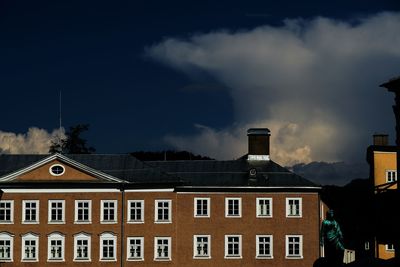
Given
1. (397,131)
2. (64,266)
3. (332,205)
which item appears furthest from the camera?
(332,205)

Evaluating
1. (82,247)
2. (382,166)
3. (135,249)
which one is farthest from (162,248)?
(382,166)

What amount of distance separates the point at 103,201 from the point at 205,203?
27.2ft

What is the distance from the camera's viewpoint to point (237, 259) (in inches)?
2936

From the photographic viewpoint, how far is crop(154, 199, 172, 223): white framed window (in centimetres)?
7488

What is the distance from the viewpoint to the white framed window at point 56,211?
246 ft

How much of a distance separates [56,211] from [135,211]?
640 centimetres

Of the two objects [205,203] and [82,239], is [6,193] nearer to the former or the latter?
[82,239]

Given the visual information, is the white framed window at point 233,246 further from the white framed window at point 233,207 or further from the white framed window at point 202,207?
the white framed window at point 202,207

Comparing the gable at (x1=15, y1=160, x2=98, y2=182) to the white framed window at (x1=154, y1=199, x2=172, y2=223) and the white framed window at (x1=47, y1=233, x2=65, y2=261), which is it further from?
the white framed window at (x1=154, y1=199, x2=172, y2=223)

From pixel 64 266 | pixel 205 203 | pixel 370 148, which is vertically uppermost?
pixel 370 148

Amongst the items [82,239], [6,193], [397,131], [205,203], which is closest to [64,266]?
[82,239]

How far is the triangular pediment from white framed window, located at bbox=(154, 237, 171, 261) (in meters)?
5.72

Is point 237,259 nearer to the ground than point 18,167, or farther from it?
nearer to the ground

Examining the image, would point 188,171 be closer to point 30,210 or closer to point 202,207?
point 202,207
